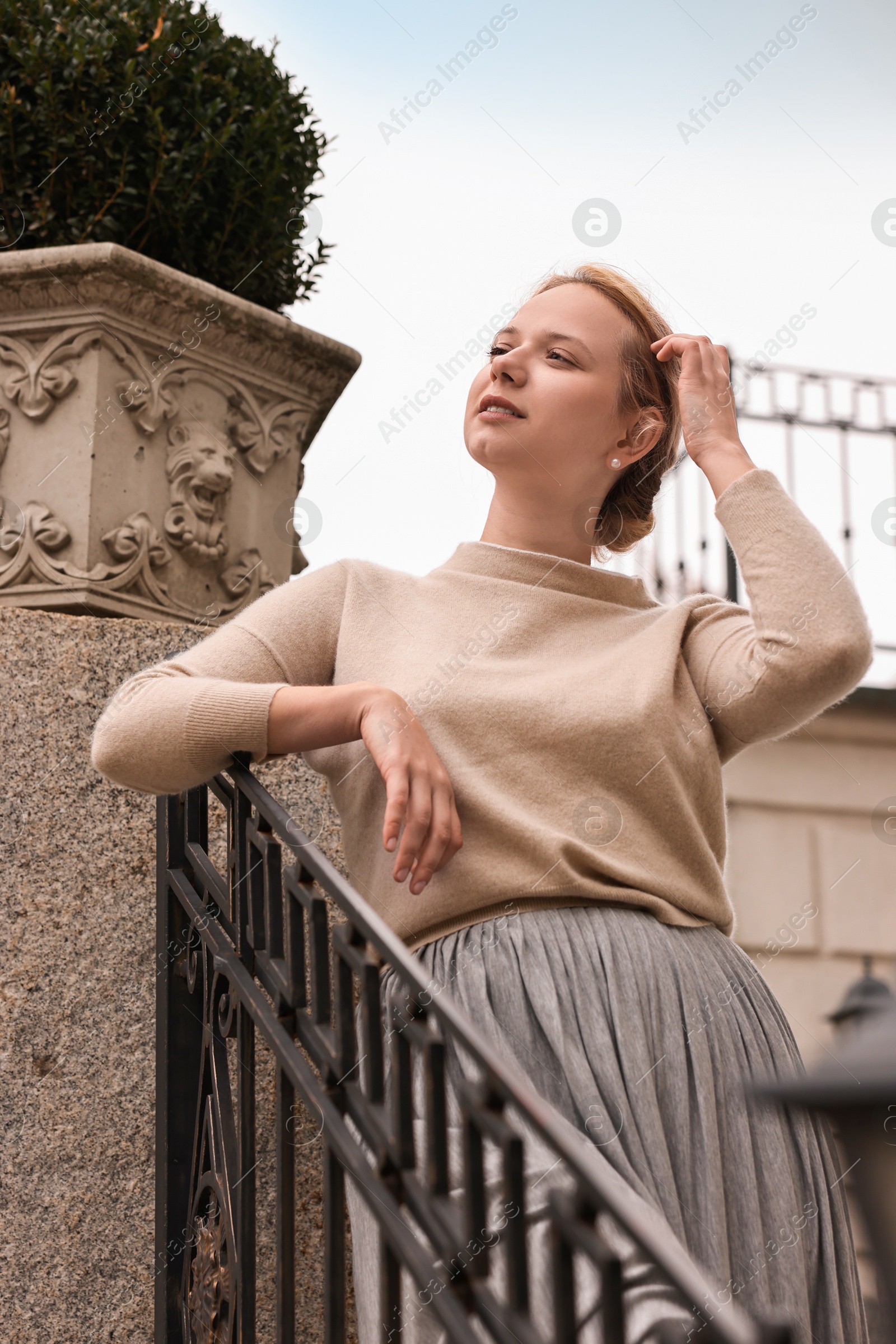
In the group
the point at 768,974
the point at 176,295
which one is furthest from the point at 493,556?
the point at 768,974

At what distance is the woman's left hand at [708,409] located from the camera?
1898mm

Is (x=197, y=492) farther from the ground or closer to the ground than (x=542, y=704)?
farther from the ground

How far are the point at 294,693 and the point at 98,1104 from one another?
0.80 meters

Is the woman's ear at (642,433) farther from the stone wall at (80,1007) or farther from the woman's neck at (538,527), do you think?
the stone wall at (80,1007)

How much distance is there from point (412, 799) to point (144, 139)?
5.97ft

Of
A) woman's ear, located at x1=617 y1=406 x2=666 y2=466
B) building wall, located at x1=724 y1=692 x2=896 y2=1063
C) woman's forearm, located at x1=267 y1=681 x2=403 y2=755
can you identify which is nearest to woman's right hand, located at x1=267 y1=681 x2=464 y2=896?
woman's forearm, located at x1=267 y1=681 x2=403 y2=755

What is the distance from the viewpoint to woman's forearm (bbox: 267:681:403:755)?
1677 millimetres

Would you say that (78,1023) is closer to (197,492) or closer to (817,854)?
(197,492)

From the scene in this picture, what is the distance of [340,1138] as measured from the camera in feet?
4.48

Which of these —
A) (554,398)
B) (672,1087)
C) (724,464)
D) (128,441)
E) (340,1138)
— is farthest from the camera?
(128,441)

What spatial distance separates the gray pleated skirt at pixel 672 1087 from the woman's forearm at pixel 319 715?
1.01ft

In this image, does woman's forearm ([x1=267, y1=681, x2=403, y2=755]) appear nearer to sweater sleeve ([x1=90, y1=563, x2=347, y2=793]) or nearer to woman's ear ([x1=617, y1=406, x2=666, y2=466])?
sweater sleeve ([x1=90, y1=563, x2=347, y2=793])

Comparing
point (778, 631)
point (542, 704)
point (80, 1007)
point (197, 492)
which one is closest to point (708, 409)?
point (778, 631)

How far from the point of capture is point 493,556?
79.8 inches
